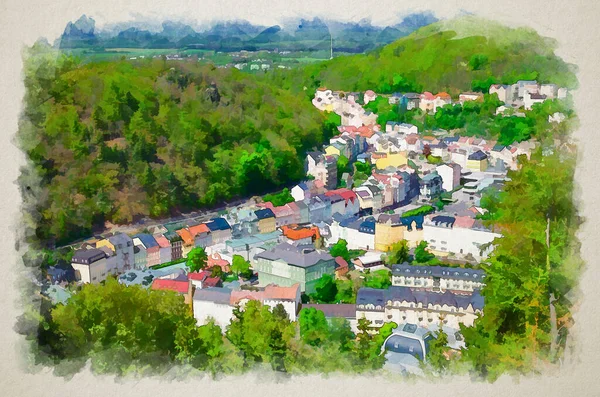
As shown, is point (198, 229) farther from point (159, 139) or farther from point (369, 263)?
point (159, 139)

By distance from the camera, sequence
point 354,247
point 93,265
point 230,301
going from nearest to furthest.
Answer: point 230,301, point 93,265, point 354,247

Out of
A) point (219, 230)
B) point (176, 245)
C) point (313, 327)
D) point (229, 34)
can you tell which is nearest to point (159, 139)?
point (219, 230)

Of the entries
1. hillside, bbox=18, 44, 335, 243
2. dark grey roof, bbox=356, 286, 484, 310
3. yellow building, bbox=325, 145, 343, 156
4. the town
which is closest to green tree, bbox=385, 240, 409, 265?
the town

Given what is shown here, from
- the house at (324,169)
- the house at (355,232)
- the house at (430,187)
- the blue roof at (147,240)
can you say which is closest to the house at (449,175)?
the house at (430,187)

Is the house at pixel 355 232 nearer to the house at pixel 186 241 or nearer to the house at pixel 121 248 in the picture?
the house at pixel 186 241

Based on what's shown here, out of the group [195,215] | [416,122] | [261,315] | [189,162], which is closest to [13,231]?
[261,315]

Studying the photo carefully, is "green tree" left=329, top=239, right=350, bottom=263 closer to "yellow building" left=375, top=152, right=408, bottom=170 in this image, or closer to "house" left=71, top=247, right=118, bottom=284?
"house" left=71, top=247, right=118, bottom=284
